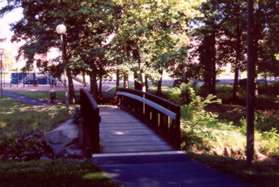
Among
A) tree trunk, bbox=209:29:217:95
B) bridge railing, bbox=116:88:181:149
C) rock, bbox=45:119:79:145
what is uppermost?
tree trunk, bbox=209:29:217:95

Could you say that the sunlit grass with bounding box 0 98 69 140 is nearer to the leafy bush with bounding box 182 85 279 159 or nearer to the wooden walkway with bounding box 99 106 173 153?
the wooden walkway with bounding box 99 106 173 153

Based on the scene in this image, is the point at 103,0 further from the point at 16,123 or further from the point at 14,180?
the point at 14,180

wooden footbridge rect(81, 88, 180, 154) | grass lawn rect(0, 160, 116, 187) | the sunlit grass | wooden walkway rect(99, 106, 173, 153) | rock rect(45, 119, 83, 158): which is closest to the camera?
grass lawn rect(0, 160, 116, 187)

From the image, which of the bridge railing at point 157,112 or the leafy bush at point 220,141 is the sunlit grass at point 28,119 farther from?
the leafy bush at point 220,141

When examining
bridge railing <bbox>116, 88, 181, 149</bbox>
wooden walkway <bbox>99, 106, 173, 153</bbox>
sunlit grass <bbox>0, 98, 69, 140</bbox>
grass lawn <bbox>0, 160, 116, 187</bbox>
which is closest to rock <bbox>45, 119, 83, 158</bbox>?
wooden walkway <bbox>99, 106, 173, 153</bbox>

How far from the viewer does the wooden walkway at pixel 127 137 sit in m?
13.1

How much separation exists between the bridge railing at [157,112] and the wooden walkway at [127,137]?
0.24 meters

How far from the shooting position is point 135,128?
16.2 m

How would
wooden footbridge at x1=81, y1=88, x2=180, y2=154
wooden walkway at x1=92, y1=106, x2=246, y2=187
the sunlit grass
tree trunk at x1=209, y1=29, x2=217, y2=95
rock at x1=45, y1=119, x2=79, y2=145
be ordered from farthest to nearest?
tree trunk at x1=209, y1=29, x2=217, y2=95, the sunlit grass, rock at x1=45, y1=119, x2=79, y2=145, wooden footbridge at x1=81, y1=88, x2=180, y2=154, wooden walkway at x1=92, y1=106, x2=246, y2=187

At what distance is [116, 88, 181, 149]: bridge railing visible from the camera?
13156 mm

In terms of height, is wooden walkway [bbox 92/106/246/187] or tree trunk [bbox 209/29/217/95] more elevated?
tree trunk [bbox 209/29/217/95]

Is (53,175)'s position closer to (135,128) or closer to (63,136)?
(63,136)

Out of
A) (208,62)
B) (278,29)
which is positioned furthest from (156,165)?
(208,62)

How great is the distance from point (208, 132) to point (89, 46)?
12.2m
